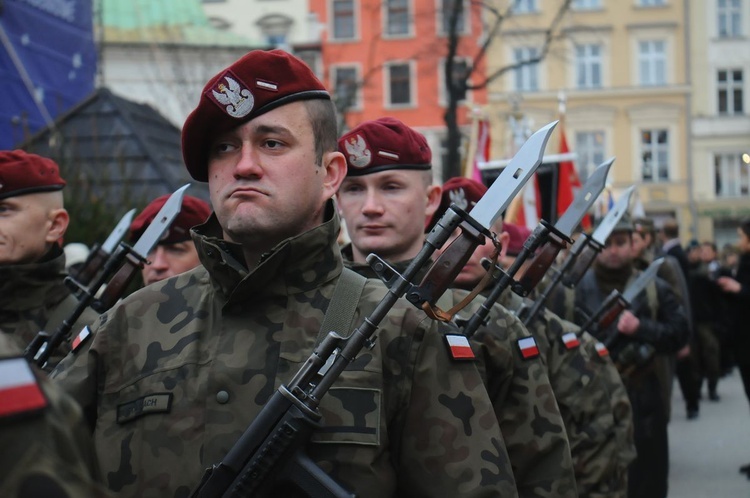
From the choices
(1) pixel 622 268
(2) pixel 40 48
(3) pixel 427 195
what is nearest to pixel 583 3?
(2) pixel 40 48

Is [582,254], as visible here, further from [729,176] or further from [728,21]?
[728,21]

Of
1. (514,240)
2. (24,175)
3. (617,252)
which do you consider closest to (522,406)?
(24,175)

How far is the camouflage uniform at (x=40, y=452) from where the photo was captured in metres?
1.06

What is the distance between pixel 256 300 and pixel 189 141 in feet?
1.37

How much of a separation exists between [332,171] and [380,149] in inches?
48.9

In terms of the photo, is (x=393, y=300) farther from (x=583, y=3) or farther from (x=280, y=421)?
(x=583, y=3)

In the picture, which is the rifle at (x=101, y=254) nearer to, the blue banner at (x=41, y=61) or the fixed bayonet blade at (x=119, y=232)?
the fixed bayonet blade at (x=119, y=232)

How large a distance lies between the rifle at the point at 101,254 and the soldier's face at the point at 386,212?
86cm

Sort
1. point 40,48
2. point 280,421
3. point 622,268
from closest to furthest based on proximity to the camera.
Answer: point 280,421
point 622,268
point 40,48

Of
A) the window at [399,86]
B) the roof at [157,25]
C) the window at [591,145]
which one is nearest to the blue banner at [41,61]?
the roof at [157,25]

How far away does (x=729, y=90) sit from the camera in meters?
44.3

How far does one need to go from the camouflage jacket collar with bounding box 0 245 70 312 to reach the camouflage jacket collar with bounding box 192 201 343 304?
1528mm

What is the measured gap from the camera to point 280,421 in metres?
2.20

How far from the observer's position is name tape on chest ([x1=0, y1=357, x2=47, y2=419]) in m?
1.07
